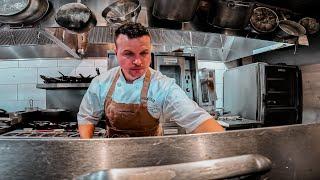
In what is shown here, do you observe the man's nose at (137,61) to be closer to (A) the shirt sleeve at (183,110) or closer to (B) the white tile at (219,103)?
(A) the shirt sleeve at (183,110)

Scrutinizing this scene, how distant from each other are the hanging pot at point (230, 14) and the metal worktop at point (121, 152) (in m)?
2.61

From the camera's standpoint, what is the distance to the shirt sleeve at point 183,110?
1391mm

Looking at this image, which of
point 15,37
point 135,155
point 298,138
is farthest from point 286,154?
point 15,37

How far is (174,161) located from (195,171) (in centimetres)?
13

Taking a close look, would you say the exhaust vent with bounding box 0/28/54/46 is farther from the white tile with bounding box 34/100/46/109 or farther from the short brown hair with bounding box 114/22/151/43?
the short brown hair with bounding box 114/22/151/43

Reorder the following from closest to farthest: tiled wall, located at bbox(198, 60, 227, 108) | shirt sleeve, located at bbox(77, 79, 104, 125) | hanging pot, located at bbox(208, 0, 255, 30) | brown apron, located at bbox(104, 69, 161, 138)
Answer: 1. shirt sleeve, located at bbox(77, 79, 104, 125)
2. brown apron, located at bbox(104, 69, 161, 138)
3. hanging pot, located at bbox(208, 0, 255, 30)
4. tiled wall, located at bbox(198, 60, 227, 108)

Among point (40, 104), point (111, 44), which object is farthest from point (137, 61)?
point (40, 104)

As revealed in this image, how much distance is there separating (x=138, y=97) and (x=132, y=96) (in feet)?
0.14

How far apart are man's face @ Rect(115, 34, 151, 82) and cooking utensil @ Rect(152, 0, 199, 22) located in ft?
4.39

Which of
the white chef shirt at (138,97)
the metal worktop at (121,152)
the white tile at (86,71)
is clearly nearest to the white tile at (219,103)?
the white tile at (86,71)

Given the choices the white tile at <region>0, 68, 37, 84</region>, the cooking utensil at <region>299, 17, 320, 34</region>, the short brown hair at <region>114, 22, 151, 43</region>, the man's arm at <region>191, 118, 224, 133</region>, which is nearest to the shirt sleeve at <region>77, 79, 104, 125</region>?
the short brown hair at <region>114, 22, 151, 43</region>

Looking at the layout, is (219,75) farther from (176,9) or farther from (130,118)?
(130,118)

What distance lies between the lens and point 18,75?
427 centimetres

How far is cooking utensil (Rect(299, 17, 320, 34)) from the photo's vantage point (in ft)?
12.5
